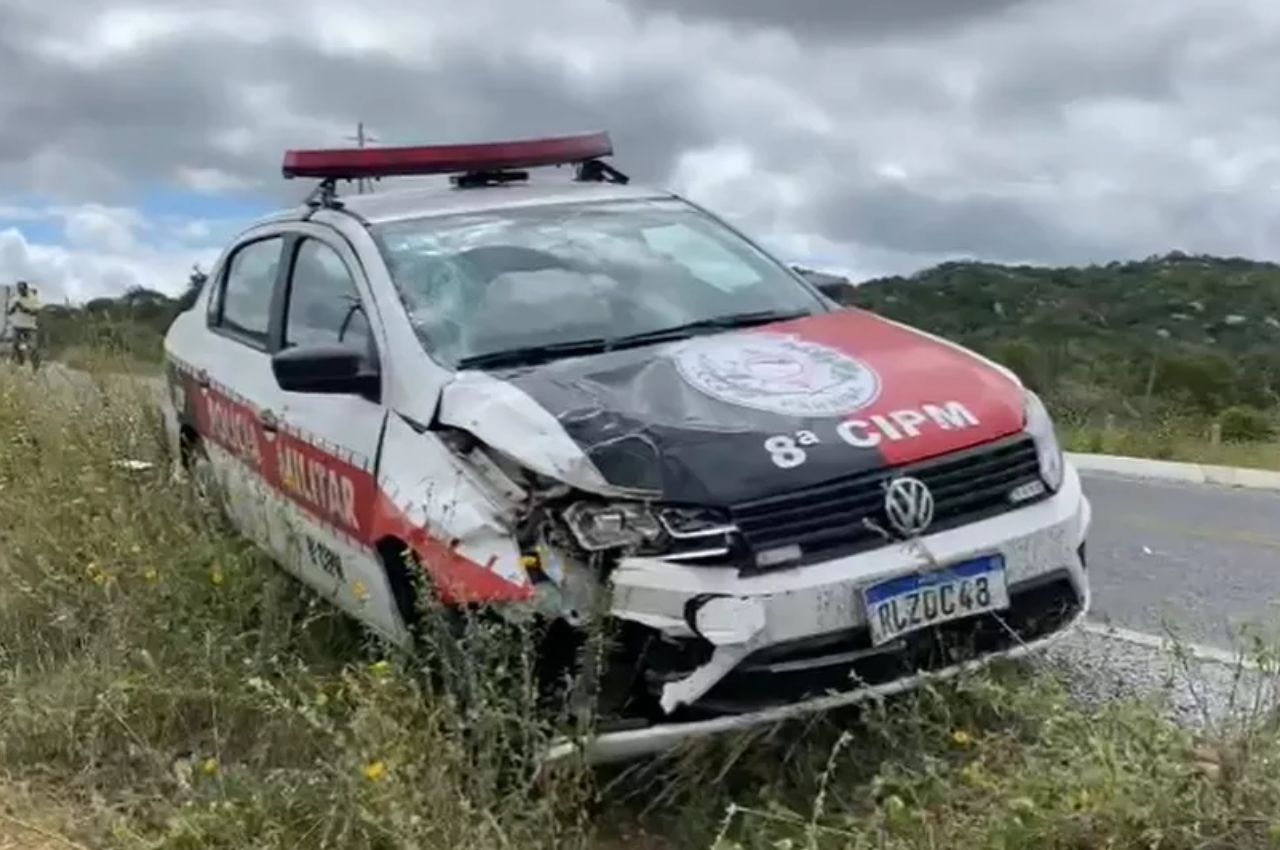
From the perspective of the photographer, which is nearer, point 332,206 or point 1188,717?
point 1188,717

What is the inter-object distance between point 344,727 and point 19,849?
887mm

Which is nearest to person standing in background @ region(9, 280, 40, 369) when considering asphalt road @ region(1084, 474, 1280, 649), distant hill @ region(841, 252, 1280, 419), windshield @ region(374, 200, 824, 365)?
A: distant hill @ region(841, 252, 1280, 419)

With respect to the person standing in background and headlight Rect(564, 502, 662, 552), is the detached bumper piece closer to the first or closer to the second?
headlight Rect(564, 502, 662, 552)

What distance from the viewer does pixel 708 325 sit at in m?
5.15

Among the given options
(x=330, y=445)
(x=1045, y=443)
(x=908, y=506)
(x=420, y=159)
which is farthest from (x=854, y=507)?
(x=420, y=159)

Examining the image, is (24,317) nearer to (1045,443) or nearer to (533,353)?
(533,353)

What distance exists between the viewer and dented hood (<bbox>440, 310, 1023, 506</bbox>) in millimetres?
3998

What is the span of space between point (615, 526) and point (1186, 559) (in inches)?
184

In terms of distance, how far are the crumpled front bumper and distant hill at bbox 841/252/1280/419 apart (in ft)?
43.3

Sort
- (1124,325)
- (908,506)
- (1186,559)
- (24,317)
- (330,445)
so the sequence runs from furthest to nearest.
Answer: (1124,325), (24,317), (1186,559), (330,445), (908,506)

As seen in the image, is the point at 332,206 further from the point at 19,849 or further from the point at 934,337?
the point at 19,849

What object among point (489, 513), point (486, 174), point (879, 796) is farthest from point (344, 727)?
point (486, 174)

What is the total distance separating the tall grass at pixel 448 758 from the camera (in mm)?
3537

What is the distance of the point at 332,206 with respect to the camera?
589 cm
